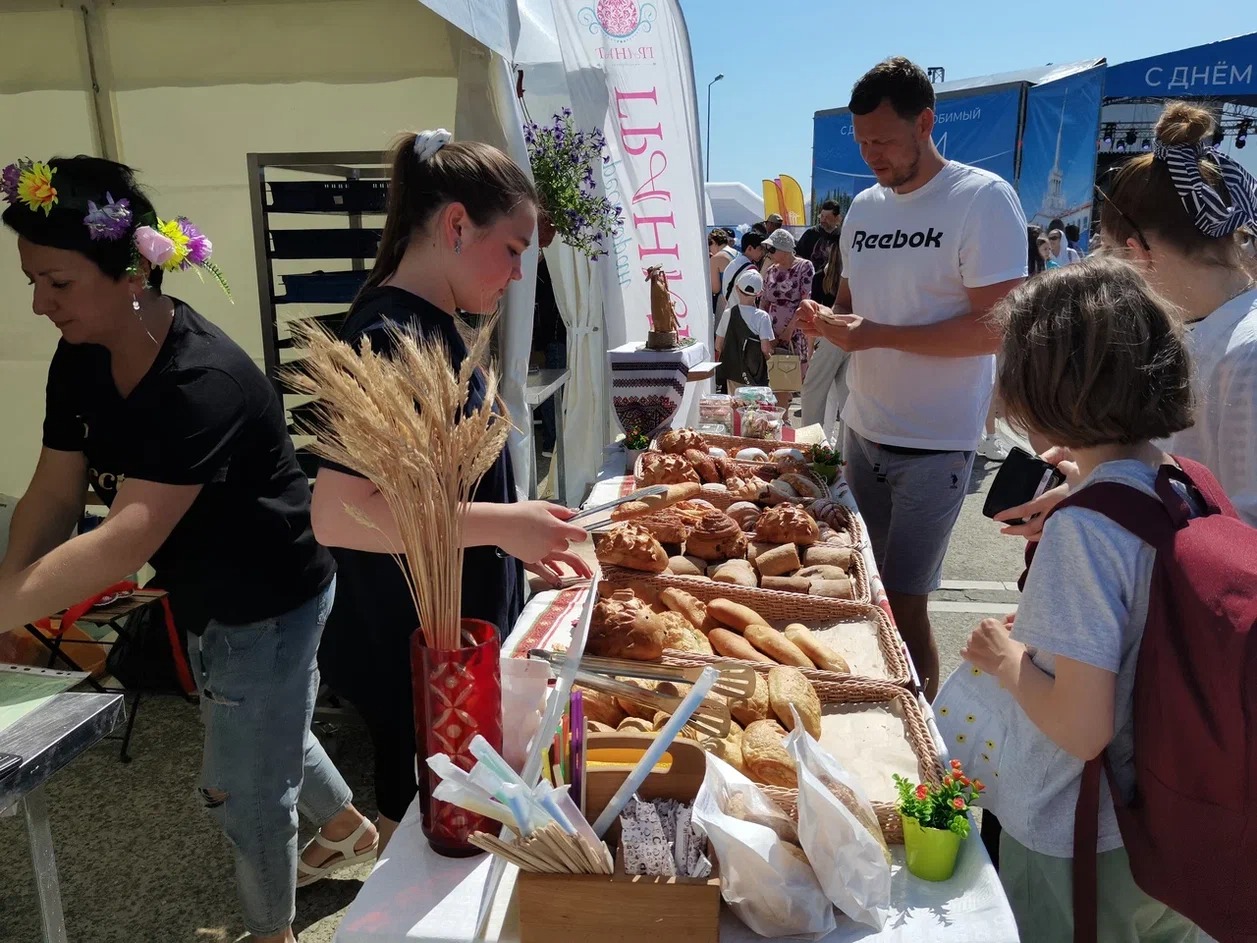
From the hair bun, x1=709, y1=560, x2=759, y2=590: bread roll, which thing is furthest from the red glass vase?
the hair bun

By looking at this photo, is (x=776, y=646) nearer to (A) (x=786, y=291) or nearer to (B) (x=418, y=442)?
(B) (x=418, y=442)

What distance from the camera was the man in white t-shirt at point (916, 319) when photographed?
101 inches

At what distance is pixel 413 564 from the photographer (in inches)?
42.7

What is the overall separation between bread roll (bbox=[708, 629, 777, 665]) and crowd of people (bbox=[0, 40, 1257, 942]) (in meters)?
0.45

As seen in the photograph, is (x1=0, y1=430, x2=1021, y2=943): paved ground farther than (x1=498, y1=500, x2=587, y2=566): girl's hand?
Yes

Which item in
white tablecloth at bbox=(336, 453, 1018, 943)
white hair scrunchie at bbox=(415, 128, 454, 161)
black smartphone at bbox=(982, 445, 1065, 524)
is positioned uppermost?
white hair scrunchie at bbox=(415, 128, 454, 161)

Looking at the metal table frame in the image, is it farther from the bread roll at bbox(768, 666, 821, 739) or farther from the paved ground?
the bread roll at bbox(768, 666, 821, 739)

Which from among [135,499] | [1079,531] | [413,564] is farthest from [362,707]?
[1079,531]

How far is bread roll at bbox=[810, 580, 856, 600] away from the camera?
2.06m

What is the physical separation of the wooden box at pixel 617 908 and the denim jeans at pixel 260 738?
1106 mm

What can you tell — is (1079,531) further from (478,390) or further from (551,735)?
(478,390)

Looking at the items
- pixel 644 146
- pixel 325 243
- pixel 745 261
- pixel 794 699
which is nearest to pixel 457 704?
pixel 794 699

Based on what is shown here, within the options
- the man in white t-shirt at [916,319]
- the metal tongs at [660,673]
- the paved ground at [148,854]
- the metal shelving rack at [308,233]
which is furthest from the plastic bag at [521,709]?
the metal shelving rack at [308,233]

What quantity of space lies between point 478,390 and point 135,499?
25.7 inches
